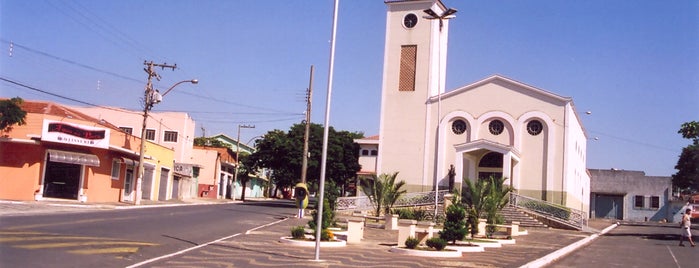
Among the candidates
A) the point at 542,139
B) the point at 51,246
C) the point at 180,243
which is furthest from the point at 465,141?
the point at 51,246

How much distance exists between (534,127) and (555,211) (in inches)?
365

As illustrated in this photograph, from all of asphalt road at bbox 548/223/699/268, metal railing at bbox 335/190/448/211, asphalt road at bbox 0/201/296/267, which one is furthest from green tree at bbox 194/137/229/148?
asphalt road at bbox 548/223/699/268

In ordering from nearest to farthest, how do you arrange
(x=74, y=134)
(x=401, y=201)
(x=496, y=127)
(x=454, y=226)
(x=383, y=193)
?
1. (x=454, y=226)
2. (x=383, y=193)
3. (x=74, y=134)
4. (x=401, y=201)
5. (x=496, y=127)

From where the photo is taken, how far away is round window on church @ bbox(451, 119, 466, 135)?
4447 centimetres

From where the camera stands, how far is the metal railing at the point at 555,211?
34.5 meters

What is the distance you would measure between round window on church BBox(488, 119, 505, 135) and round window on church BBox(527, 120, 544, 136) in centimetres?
170

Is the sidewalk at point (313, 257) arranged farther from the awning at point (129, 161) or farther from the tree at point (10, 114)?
the awning at point (129, 161)

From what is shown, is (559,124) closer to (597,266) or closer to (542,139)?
(542,139)

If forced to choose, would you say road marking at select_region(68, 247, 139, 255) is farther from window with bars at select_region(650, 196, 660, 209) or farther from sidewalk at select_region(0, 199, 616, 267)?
window with bars at select_region(650, 196, 660, 209)

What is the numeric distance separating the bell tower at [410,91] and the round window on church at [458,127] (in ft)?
4.01

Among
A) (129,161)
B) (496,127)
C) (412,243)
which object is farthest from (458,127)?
(412,243)

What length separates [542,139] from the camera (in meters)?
42.6

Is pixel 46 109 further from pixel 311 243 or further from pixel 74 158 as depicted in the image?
pixel 311 243

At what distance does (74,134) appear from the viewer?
33.9 metres
